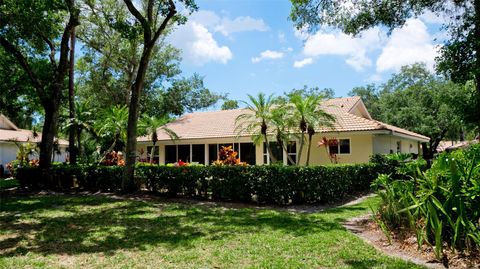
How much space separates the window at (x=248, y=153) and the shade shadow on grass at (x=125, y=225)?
12.6 m

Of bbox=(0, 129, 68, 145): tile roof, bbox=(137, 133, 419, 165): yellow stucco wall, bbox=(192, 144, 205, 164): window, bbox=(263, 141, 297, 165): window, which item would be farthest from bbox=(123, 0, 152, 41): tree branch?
bbox=(0, 129, 68, 145): tile roof

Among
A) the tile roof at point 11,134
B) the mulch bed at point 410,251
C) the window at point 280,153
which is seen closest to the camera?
the mulch bed at point 410,251

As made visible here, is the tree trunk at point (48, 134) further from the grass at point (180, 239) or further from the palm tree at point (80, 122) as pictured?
the grass at point (180, 239)

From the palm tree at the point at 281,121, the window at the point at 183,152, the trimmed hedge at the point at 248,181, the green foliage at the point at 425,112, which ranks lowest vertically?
the trimmed hedge at the point at 248,181

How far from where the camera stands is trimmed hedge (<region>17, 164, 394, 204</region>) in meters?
12.7

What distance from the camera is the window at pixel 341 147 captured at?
21656mm

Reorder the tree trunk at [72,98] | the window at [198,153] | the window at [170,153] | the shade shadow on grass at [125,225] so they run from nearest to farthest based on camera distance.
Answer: the shade shadow on grass at [125,225], the tree trunk at [72,98], the window at [198,153], the window at [170,153]

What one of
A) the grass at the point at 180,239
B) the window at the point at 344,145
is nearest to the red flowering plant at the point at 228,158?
the grass at the point at 180,239

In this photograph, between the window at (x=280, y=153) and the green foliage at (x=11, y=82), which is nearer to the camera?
the green foliage at (x=11, y=82)

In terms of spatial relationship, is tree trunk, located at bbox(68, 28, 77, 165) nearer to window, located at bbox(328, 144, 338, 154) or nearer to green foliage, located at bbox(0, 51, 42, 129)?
green foliage, located at bbox(0, 51, 42, 129)

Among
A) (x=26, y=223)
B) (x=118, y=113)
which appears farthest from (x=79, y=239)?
(x=118, y=113)

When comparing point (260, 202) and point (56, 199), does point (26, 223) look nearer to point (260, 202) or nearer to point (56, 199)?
point (56, 199)

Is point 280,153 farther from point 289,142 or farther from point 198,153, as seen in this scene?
point 198,153

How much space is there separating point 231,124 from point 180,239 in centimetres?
1889
